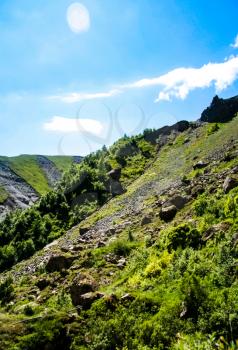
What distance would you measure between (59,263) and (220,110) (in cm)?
9804

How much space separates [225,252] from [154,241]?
10.9m

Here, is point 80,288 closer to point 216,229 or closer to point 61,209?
point 216,229

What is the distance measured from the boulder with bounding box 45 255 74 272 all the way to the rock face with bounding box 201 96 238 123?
3412 inches

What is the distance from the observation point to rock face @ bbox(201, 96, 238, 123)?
4505 inches

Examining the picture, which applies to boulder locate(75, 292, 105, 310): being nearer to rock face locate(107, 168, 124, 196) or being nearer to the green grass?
rock face locate(107, 168, 124, 196)

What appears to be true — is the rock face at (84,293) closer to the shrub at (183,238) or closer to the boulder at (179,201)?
the shrub at (183,238)

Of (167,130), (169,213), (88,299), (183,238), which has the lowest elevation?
(88,299)

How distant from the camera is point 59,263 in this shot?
3369 centimetres

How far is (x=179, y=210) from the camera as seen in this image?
35875 mm

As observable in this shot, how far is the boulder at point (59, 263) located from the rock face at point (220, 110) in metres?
86.7

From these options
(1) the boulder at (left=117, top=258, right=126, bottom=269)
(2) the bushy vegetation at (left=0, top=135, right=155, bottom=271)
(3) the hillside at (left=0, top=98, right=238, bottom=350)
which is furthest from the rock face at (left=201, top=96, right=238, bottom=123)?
(1) the boulder at (left=117, top=258, right=126, bottom=269)

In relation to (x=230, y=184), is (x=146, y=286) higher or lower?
lower

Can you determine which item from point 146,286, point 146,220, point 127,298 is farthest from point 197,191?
point 127,298

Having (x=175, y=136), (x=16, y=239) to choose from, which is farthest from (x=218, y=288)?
(x=175, y=136)
